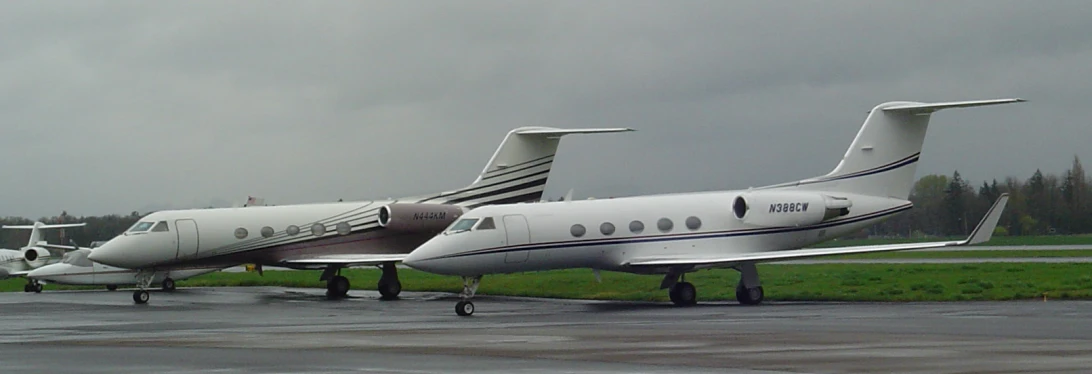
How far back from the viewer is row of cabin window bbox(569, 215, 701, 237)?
30875 millimetres

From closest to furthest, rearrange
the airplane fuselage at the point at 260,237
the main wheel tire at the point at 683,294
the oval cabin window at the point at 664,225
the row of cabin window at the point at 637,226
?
the row of cabin window at the point at 637,226
the main wheel tire at the point at 683,294
the oval cabin window at the point at 664,225
the airplane fuselage at the point at 260,237

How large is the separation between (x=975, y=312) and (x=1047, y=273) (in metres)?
14.5

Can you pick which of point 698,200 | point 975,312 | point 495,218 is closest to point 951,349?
point 975,312

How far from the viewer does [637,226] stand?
31750mm

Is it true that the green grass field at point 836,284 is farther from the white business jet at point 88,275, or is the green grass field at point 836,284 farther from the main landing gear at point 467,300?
the main landing gear at point 467,300

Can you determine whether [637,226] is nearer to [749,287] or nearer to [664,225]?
[664,225]

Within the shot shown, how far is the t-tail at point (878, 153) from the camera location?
33.9 m

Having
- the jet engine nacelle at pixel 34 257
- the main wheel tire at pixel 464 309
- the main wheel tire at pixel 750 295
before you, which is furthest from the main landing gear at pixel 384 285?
the jet engine nacelle at pixel 34 257

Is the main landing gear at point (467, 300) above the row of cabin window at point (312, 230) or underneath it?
underneath

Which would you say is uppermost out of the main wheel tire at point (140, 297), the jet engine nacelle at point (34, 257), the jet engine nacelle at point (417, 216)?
the jet engine nacelle at point (417, 216)

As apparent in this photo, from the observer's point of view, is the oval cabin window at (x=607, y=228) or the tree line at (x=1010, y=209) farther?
the tree line at (x=1010, y=209)

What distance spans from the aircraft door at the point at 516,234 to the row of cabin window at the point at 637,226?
131cm

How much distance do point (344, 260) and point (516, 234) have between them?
341 inches

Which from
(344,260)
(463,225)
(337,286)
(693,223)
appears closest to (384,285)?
(344,260)
